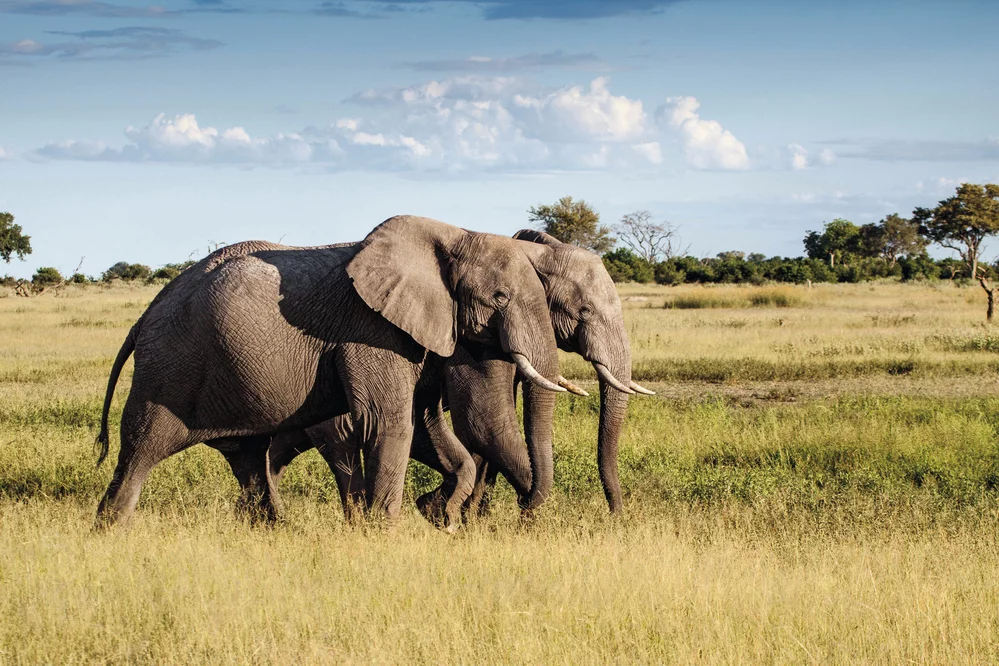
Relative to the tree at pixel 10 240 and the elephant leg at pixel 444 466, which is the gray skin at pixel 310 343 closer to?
the elephant leg at pixel 444 466

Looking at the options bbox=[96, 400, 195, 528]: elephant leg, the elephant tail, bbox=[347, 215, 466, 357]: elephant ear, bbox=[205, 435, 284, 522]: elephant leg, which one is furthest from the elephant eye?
the elephant tail

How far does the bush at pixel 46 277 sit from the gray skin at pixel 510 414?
4402 cm

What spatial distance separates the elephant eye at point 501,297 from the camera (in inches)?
302

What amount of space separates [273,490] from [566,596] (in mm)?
3297

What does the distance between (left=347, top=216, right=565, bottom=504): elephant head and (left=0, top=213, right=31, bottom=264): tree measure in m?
62.0

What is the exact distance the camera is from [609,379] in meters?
8.73

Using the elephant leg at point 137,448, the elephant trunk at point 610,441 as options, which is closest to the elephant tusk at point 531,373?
the elephant trunk at point 610,441

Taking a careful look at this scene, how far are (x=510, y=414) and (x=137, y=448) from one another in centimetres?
240

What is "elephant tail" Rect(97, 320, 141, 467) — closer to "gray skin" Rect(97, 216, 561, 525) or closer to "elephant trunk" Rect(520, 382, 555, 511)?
"gray skin" Rect(97, 216, 561, 525)

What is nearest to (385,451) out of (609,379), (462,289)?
(462,289)

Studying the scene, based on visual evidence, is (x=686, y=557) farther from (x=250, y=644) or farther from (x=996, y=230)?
(x=996, y=230)

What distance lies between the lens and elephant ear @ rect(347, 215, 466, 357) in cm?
731

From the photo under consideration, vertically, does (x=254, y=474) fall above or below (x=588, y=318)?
below

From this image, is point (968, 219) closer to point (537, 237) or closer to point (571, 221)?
point (571, 221)
